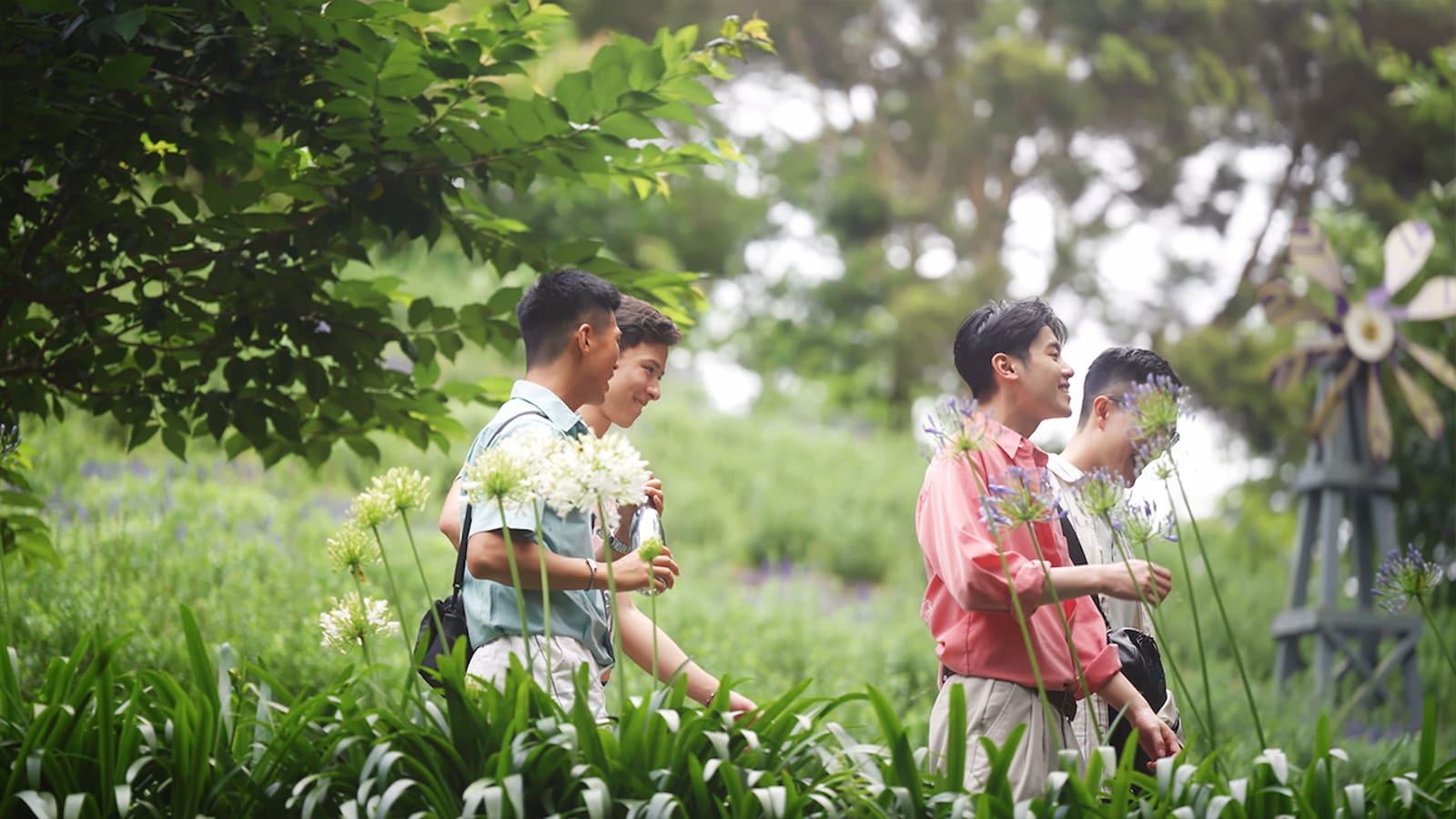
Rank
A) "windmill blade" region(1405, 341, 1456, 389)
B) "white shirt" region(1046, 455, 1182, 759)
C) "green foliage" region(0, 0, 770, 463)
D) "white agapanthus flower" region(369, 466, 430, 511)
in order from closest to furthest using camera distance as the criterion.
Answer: "white agapanthus flower" region(369, 466, 430, 511) < "white shirt" region(1046, 455, 1182, 759) < "green foliage" region(0, 0, 770, 463) < "windmill blade" region(1405, 341, 1456, 389)

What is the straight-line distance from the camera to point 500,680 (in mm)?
2914

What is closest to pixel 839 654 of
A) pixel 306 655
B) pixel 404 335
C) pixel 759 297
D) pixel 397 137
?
pixel 306 655

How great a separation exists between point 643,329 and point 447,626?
791 mm

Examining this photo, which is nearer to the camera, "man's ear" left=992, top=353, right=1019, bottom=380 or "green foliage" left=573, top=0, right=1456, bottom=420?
"man's ear" left=992, top=353, right=1019, bottom=380

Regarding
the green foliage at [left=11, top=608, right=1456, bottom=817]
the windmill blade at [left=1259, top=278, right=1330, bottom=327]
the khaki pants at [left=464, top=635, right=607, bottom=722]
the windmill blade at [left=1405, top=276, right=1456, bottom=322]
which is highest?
the windmill blade at [left=1405, top=276, right=1456, bottom=322]

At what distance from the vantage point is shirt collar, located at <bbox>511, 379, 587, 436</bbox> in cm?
294

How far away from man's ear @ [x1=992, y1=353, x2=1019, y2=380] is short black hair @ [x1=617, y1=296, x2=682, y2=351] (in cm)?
73

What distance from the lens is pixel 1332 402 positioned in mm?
9789

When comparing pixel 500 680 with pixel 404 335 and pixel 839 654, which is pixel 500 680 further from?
pixel 839 654

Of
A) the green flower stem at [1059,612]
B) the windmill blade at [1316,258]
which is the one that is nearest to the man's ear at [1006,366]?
the green flower stem at [1059,612]

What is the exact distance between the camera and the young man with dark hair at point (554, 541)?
108 inches

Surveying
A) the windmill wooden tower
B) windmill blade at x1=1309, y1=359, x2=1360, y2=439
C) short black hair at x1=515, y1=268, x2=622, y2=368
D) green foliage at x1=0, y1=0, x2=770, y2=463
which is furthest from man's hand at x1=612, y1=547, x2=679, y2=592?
windmill blade at x1=1309, y1=359, x2=1360, y2=439

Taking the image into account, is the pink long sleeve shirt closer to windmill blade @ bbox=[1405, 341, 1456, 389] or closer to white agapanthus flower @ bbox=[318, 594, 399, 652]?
white agapanthus flower @ bbox=[318, 594, 399, 652]

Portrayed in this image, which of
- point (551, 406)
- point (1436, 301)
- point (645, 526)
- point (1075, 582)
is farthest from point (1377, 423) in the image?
point (551, 406)
